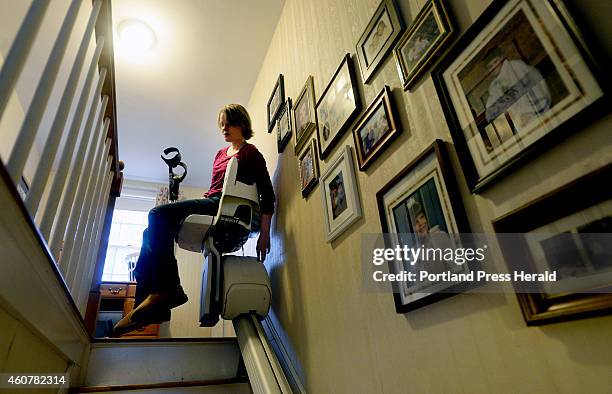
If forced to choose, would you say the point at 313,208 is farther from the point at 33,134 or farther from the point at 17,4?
the point at 17,4

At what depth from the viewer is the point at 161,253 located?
5.90 ft

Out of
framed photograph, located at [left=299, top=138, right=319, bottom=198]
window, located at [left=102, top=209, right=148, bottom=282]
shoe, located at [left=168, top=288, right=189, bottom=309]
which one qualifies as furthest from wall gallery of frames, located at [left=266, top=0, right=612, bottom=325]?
window, located at [left=102, top=209, right=148, bottom=282]

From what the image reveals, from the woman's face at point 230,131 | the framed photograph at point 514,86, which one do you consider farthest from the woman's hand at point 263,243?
the framed photograph at point 514,86

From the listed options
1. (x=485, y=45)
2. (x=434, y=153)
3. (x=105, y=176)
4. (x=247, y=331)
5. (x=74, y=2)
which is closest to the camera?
(x=485, y=45)

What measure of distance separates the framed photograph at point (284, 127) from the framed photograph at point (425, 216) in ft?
4.04

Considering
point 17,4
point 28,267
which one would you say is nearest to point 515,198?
point 28,267

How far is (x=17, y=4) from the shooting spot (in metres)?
2.55

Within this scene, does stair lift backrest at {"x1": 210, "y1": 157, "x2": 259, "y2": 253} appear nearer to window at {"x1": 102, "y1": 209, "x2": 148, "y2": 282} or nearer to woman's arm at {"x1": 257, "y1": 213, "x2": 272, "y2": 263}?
woman's arm at {"x1": 257, "y1": 213, "x2": 272, "y2": 263}

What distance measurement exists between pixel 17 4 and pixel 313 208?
267 centimetres

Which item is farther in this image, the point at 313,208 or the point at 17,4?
the point at 17,4

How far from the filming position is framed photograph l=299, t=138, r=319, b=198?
169 cm

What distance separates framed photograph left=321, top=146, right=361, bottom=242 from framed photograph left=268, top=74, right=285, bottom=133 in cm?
107

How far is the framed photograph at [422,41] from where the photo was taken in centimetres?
93

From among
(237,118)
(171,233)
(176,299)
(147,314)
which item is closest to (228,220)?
(171,233)
